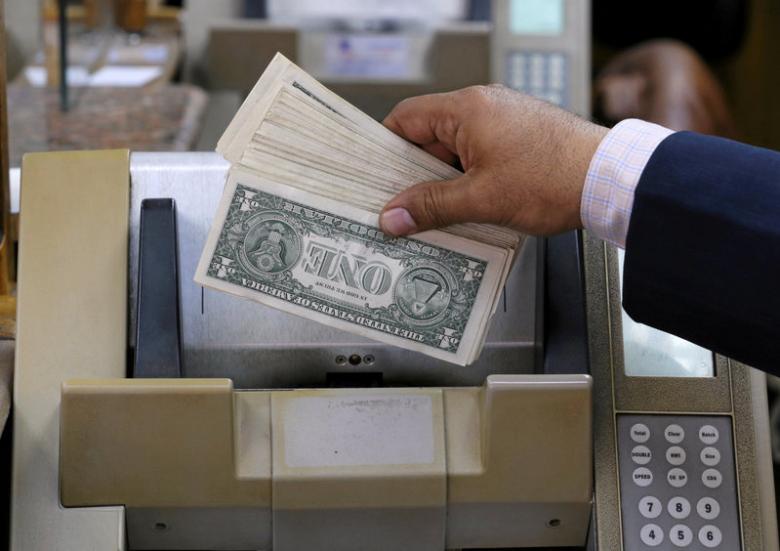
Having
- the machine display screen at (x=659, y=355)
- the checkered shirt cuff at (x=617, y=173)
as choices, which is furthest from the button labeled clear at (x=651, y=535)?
the checkered shirt cuff at (x=617, y=173)

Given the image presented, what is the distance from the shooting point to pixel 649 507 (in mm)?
1021

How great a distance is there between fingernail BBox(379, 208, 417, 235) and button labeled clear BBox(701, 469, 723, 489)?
337mm

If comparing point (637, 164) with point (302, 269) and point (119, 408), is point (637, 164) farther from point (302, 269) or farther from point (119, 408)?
point (119, 408)

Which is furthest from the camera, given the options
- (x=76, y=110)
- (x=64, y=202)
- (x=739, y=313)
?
(x=76, y=110)

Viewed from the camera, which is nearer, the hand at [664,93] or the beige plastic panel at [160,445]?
the beige plastic panel at [160,445]

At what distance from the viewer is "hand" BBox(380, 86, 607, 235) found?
0.96 metres

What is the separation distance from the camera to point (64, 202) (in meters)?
1.07

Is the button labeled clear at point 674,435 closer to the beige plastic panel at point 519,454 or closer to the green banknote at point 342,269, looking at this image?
the beige plastic panel at point 519,454

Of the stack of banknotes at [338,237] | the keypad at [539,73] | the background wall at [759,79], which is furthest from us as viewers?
the background wall at [759,79]

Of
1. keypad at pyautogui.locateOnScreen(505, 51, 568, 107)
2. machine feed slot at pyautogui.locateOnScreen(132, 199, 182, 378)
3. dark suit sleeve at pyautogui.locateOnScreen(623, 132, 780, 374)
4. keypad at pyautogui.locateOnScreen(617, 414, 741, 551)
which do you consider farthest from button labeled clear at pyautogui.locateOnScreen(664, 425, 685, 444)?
keypad at pyautogui.locateOnScreen(505, 51, 568, 107)

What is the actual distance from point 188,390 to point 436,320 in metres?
0.22

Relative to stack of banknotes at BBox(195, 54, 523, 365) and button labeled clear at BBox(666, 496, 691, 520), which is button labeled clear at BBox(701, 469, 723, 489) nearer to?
button labeled clear at BBox(666, 496, 691, 520)

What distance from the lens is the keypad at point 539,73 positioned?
272cm

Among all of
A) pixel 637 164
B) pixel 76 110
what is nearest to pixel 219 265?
pixel 637 164
